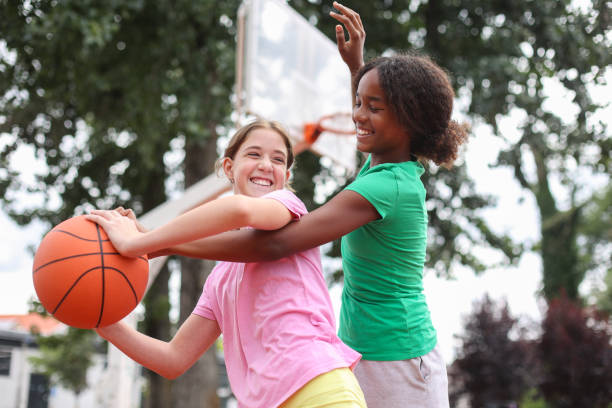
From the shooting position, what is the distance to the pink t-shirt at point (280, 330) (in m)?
1.76

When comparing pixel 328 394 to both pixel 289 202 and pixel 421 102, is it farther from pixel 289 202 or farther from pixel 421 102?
pixel 421 102

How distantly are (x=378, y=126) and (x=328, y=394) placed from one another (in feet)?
3.04

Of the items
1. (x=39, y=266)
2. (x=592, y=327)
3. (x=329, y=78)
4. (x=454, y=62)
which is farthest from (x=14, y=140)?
(x=592, y=327)

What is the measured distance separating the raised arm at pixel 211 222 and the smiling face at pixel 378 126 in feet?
1.64

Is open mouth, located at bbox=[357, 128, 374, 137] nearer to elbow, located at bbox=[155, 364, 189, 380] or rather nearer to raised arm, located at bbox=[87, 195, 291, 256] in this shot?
raised arm, located at bbox=[87, 195, 291, 256]

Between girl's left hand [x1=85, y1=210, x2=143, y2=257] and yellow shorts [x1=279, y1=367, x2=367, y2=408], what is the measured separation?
0.63m

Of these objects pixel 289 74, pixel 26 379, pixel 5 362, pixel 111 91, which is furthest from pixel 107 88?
pixel 26 379

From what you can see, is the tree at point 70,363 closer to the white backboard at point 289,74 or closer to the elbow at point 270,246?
A: the white backboard at point 289,74

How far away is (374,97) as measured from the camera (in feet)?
7.13

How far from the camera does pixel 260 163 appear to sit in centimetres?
225

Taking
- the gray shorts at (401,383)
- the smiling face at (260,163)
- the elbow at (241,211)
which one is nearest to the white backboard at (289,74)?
the smiling face at (260,163)

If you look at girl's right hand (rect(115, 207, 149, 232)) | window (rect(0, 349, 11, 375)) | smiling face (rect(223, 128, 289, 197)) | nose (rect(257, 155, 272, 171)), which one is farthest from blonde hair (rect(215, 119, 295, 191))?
window (rect(0, 349, 11, 375))

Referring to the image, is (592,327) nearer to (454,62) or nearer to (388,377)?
(454,62)

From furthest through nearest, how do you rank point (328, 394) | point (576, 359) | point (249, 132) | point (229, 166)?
point (576, 359) < point (229, 166) < point (249, 132) < point (328, 394)
